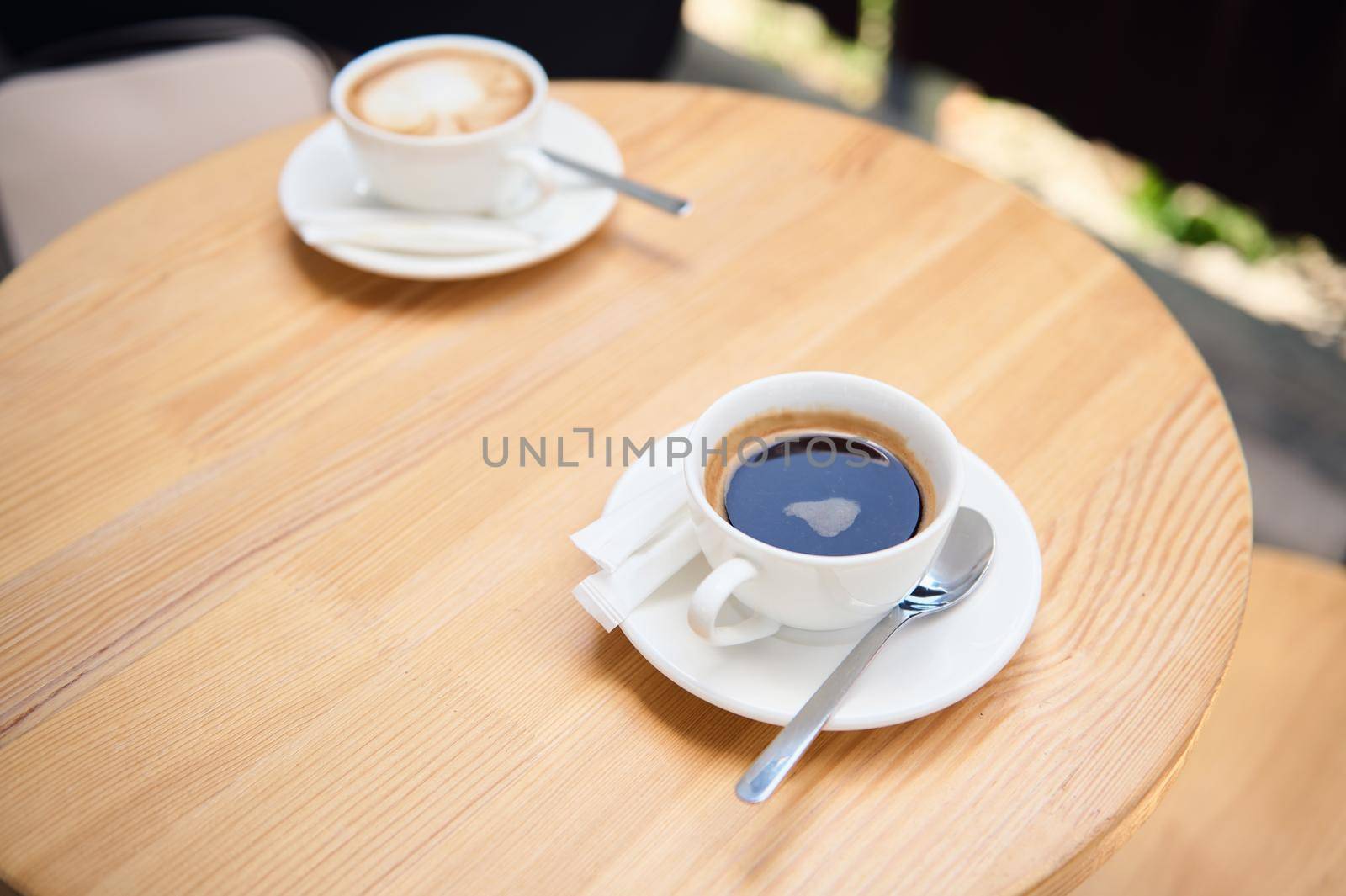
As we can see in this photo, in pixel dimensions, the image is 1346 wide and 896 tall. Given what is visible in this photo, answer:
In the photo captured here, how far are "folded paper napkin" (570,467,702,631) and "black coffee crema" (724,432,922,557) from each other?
0.15ft

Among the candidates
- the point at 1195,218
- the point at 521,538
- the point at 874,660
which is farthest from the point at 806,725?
the point at 1195,218

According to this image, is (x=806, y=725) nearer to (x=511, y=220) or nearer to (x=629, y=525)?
(x=629, y=525)

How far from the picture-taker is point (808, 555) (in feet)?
2.17

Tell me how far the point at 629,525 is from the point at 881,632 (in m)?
0.17

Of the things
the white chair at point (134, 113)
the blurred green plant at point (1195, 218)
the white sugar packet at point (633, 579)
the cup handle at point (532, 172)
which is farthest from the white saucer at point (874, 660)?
the blurred green plant at point (1195, 218)

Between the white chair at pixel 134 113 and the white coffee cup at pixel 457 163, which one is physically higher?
the white coffee cup at pixel 457 163

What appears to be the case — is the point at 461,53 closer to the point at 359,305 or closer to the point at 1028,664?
the point at 359,305

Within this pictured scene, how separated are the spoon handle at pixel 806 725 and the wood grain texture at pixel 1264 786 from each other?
0.39 meters

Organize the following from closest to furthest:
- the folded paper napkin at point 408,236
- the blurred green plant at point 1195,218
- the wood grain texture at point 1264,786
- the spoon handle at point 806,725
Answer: the spoon handle at point 806,725 < the wood grain texture at point 1264,786 < the folded paper napkin at point 408,236 < the blurred green plant at point 1195,218

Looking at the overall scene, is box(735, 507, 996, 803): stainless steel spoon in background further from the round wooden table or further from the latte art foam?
the latte art foam

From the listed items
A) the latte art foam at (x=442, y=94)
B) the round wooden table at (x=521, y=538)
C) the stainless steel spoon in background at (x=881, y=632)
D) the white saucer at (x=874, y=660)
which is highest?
the latte art foam at (x=442, y=94)

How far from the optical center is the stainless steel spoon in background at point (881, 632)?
25.0 inches

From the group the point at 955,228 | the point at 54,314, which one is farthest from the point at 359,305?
the point at 955,228

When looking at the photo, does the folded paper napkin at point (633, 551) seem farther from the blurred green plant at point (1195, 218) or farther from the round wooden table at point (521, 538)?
the blurred green plant at point (1195, 218)
